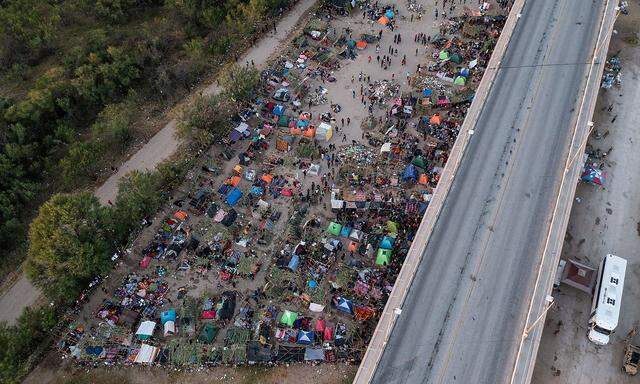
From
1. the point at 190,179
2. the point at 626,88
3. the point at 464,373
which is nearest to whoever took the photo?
the point at 464,373

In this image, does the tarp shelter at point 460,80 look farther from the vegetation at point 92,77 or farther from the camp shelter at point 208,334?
the camp shelter at point 208,334

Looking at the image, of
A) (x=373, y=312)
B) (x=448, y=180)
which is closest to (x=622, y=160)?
(x=448, y=180)

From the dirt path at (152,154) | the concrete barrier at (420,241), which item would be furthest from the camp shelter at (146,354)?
the concrete barrier at (420,241)

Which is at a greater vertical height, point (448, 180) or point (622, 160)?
point (448, 180)

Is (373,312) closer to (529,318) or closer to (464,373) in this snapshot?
(464,373)

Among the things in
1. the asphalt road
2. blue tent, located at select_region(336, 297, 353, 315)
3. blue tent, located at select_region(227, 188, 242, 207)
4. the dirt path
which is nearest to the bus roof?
the asphalt road

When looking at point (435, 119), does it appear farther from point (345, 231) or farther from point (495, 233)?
point (495, 233)

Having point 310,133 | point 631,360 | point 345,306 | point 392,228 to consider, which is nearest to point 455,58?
point 310,133
